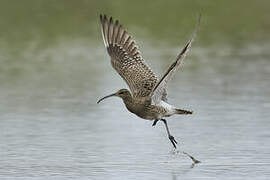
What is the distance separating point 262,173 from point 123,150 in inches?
82.1

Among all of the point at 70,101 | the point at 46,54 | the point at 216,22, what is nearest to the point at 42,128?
the point at 70,101

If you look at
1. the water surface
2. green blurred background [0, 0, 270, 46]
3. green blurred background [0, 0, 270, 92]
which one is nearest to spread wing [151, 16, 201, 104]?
the water surface

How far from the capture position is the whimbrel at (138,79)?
34.4 feet

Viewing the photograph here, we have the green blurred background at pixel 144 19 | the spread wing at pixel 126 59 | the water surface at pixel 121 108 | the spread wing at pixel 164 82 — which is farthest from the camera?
the green blurred background at pixel 144 19

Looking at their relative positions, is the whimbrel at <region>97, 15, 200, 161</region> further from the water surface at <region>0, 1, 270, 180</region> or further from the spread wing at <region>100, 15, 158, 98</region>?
the water surface at <region>0, 1, 270, 180</region>

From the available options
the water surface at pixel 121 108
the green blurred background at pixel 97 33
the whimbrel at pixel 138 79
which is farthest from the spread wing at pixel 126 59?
the green blurred background at pixel 97 33

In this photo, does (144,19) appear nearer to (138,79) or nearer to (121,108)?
(121,108)

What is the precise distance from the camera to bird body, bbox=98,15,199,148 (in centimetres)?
1052

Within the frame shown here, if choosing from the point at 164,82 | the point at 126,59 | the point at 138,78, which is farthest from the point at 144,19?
the point at 164,82

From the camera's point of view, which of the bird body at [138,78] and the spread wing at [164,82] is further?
the bird body at [138,78]

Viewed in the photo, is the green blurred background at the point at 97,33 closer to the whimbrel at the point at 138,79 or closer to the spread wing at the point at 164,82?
the whimbrel at the point at 138,79

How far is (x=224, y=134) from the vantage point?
12094 mm

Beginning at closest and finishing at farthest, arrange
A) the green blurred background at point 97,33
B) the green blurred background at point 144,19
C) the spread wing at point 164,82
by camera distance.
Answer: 1. the spread wing at point 164,82
2. the green blurred background at point 97,33
3. the green blurred background at point 144,19

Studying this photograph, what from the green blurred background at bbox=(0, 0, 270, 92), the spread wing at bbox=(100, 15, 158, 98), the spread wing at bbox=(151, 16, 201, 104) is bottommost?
the spread wing at bbox=(151, 16, 201, 104)
